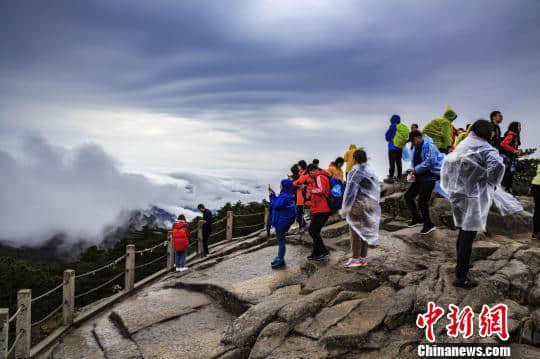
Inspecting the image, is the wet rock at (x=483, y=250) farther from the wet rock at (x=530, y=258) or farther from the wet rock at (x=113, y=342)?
the wet rock at (x=113, y=342)

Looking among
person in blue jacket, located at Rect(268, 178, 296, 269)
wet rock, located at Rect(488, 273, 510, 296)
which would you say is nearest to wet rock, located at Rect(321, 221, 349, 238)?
person in blue jacket, located at Rect(268, 178, 296, 269)

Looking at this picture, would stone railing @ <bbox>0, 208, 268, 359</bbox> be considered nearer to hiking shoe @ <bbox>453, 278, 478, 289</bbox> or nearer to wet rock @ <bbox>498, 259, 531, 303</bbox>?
hiking shoe @ <bbox>453, 278, 478, 289</bbox>

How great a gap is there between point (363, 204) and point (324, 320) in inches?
83.1

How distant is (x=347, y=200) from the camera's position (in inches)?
279

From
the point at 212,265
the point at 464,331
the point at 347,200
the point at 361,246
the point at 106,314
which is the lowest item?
the point at 106,314

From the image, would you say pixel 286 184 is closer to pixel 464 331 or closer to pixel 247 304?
pixel 247 304

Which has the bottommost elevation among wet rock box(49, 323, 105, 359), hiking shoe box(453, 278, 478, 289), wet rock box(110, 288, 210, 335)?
wet rock box(49, 323, 105, 359)

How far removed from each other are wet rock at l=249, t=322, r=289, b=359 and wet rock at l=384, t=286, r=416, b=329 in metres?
1.36

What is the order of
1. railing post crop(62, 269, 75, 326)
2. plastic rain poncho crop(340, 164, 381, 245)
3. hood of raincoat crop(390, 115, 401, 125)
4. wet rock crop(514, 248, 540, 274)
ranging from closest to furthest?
wet rock crop(514, 248, 540, 274) < plastic rain poncho crop(340, 164, 381, 245) < railing post crop(62, 269, 75, 326) < hood of raincoat crop(390, 115, 401, 125)

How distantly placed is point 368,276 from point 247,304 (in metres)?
2.14

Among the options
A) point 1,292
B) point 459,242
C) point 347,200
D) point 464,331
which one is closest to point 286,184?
point 347,200

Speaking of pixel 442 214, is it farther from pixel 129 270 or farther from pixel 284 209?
pixel 129 270

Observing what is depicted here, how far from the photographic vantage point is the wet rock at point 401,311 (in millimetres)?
5500

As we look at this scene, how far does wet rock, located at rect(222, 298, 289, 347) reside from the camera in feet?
19.6
